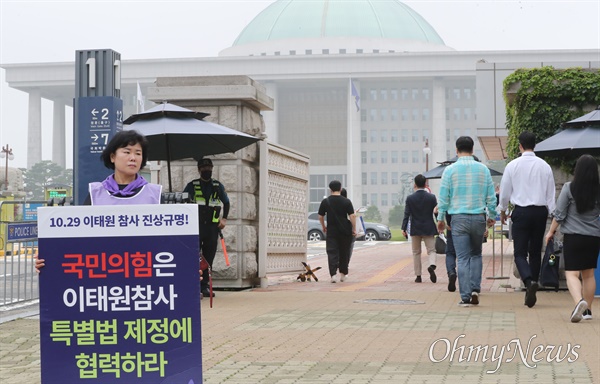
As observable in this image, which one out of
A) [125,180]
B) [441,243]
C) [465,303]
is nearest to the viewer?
[125,180]

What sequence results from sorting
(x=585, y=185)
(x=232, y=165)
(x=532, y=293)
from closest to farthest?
(x=585, y=185) → (x=532, y=293) → (x=232, y=165)

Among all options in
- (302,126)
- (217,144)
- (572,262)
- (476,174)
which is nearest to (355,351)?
(572,262)

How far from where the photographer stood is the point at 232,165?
48.1 feet

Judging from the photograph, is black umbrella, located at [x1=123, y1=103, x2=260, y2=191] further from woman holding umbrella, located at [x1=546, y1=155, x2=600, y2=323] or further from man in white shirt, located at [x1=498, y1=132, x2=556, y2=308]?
woman holding umbrella, located at [x1=546, y1=155, x2=600, y2=323]

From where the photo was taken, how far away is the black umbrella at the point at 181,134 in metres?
12.2

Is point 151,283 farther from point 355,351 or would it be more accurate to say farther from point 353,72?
point 353,72

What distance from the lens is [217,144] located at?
42.3 feet

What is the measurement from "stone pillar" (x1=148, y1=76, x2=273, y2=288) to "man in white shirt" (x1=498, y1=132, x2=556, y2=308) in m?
4.28

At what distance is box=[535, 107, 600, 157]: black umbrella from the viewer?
39.7 feet

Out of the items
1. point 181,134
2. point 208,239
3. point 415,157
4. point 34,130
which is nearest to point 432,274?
point 208,239

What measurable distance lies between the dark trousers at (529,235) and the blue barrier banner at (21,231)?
5.80 metres

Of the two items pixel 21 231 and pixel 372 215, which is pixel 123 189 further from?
pixel 372 215

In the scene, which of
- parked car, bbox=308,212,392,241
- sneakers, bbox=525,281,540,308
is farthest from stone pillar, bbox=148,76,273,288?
parked car, bbox=308,212,392,241

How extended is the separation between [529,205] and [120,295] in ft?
24.7
